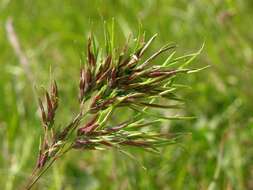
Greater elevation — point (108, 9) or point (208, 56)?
point (108, 9)

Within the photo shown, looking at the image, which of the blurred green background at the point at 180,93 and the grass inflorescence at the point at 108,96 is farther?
the blurred green background at the point at 180,93

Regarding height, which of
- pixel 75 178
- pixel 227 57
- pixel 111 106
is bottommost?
pixel 75 178

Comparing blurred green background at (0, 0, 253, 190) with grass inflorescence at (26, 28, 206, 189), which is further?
blurred green background at (0, 0, 253, 190)

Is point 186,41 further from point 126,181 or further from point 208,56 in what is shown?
point 126,181

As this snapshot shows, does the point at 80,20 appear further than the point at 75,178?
Yes

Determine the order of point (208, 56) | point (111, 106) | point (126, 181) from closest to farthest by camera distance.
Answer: point (111, 106), point (126, 181), point (208, 56)

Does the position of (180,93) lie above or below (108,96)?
below

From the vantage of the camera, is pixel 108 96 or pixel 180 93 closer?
pixel 108 96

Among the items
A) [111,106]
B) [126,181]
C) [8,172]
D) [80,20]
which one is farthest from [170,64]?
[80,20]
